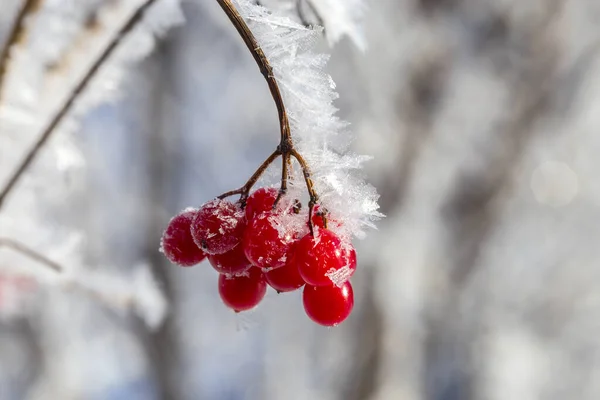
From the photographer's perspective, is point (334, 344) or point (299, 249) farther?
point (334, 344)

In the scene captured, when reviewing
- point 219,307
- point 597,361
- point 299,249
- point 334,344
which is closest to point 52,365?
point 219,307

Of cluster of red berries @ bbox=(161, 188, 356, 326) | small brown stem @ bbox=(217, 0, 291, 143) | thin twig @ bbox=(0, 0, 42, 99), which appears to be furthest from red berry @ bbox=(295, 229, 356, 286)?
thin twig @ bbox=(0, 0, 42, 99)

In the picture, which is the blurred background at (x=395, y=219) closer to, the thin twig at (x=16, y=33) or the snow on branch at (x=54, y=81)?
the snow on branch at (x=54, y=81)

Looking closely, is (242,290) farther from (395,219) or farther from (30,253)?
(395,219)

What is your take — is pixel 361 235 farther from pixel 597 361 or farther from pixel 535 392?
pixel 597 361

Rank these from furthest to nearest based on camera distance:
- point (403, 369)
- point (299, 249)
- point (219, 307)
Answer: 1. point (219, 307)
2. point (403, 369)
3. point (299, 249)

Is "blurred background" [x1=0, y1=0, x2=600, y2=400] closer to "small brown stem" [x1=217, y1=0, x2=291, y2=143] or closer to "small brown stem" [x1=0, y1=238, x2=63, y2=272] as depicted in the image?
"small brown stem" [x1=0, y1=238, x2=63, y2=272]

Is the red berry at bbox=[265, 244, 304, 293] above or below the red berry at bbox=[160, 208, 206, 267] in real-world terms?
above
